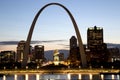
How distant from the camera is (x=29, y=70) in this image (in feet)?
421

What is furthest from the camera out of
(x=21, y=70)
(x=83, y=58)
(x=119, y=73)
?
(x=119, y=73)

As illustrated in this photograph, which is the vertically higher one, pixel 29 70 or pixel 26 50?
pixel 26 50

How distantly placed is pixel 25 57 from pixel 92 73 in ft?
95.6

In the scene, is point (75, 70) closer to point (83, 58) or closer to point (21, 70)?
point (83, 58)

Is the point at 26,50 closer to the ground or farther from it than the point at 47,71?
farther from it

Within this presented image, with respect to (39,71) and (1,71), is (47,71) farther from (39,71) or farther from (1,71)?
(1,71)

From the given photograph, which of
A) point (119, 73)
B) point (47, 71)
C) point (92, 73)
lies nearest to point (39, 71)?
point (47, 71)

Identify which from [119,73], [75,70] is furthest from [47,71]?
[119,73]

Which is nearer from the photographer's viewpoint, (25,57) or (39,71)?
(25,57)

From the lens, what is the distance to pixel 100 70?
132875 mm

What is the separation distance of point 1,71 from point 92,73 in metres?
36.3

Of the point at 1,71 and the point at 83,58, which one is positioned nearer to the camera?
the point at 83,58

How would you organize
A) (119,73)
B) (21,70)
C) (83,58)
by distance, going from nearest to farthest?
(83,58) → (21,70) → (119,73)

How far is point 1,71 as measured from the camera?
135 meters
